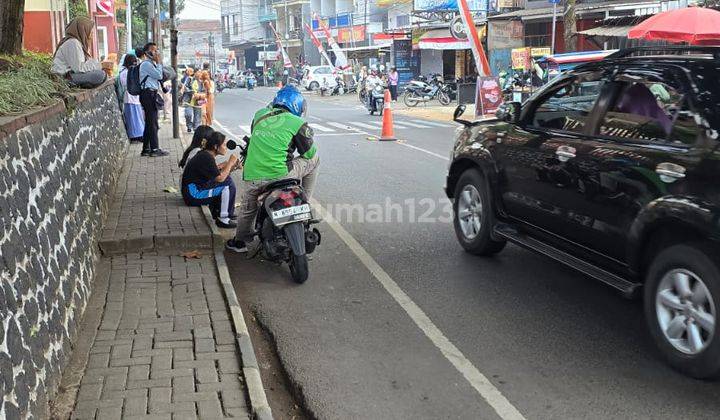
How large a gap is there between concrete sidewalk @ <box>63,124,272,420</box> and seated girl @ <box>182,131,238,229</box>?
0.74 ft

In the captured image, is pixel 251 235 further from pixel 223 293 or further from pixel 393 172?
pixel 393 172

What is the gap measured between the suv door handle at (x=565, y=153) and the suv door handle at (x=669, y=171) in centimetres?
90

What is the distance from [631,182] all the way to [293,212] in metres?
2.76

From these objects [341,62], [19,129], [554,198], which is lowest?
[554,198]

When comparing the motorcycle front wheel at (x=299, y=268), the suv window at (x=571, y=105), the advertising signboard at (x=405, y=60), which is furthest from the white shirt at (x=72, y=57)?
the advertising signboard at (x=405, y=60)

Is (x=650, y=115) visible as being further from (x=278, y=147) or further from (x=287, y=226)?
(x=278, y=147)

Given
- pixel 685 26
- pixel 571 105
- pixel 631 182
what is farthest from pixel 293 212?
pixel 685 26

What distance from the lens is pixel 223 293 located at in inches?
227

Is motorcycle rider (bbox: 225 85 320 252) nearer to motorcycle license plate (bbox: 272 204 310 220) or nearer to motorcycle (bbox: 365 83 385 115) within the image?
motorcycle license plate (bbox: 272 204 310 220)

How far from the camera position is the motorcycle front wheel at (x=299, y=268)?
633 cm

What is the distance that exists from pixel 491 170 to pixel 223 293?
98.7 inches

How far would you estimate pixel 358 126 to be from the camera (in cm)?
2245

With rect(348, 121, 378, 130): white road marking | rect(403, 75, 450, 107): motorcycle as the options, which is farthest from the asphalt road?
rect(403, 75, 450, 107): motorcycle

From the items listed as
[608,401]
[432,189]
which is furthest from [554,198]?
[432,189]
